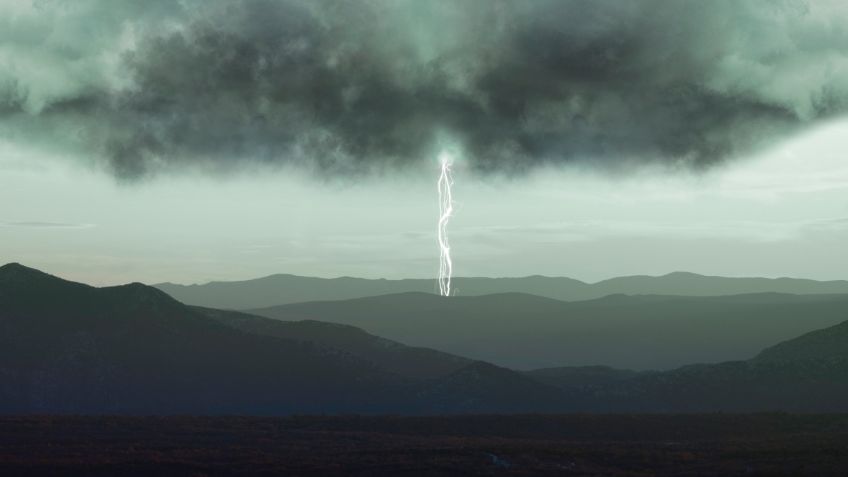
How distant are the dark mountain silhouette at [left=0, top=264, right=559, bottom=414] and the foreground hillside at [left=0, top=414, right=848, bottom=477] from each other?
36.0 metres

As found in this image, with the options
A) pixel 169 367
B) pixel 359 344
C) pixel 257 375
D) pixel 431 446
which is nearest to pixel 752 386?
pixel 257 375

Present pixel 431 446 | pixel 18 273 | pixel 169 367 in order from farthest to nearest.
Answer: pixel 18 273
pixel 169 367
pixel 431 446

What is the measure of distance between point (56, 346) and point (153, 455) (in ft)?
279

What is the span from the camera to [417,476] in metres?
68.1

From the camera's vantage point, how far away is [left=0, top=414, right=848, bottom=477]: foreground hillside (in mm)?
69938

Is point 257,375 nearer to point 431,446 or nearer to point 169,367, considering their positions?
point 169,367

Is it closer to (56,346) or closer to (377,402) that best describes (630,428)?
(377,402)

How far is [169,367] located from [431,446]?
273 feet

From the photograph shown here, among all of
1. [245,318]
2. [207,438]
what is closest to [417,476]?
[207,438]

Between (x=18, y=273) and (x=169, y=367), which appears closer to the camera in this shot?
(x=169, y=367)

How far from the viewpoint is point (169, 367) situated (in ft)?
509

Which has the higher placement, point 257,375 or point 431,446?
point 257,375

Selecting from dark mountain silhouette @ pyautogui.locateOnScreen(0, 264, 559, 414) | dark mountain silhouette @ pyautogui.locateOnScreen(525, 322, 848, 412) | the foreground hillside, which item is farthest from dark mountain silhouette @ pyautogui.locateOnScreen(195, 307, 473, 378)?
the foreground hillside

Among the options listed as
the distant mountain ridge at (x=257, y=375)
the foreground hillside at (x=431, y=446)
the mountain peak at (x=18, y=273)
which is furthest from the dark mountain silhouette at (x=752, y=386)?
the mountain peak at (x=18, y=273)
